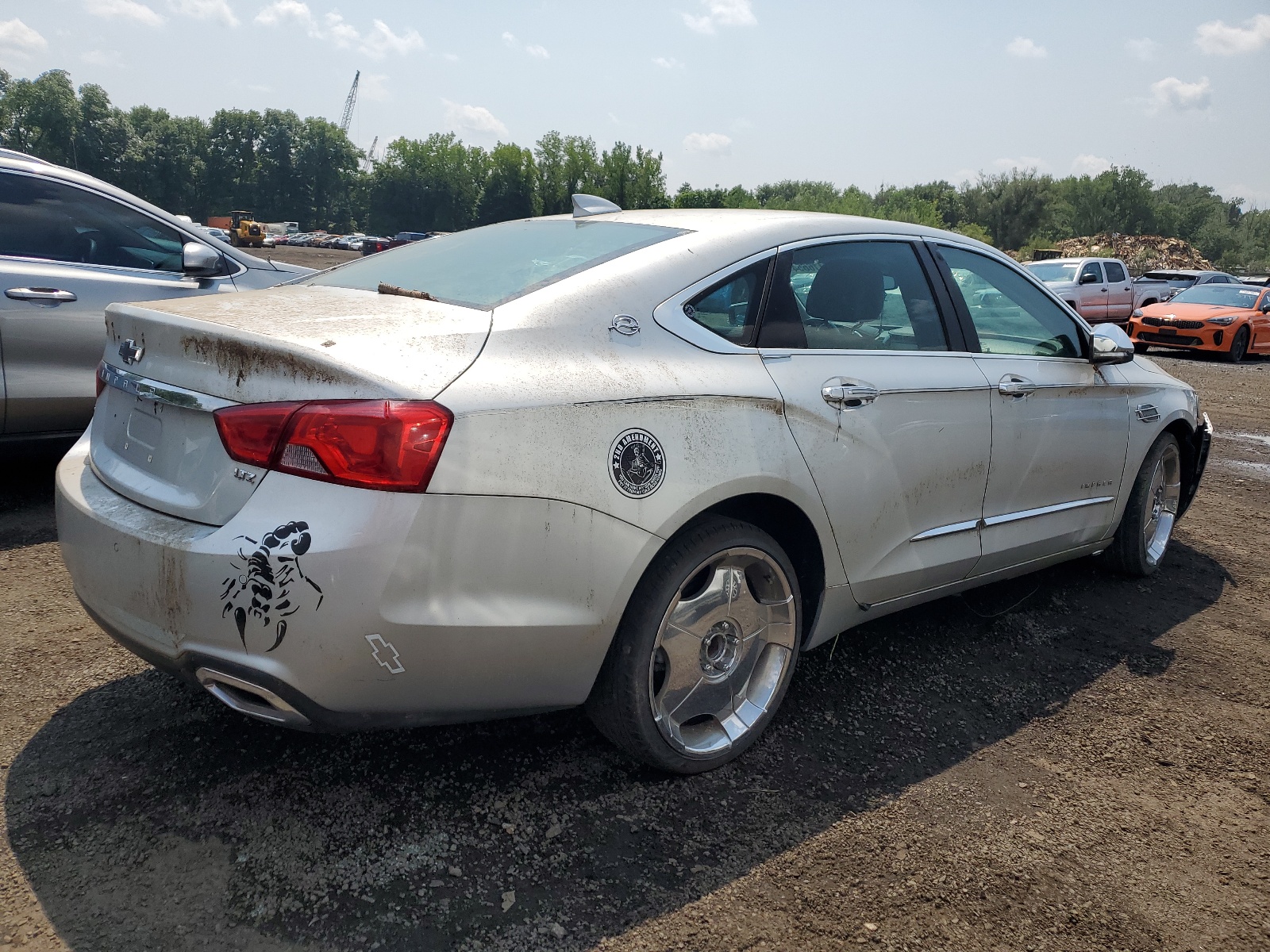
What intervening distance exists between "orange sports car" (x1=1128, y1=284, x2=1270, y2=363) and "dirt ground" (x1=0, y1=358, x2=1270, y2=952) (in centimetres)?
1617

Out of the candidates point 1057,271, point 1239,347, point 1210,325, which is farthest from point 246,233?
point 1239,347

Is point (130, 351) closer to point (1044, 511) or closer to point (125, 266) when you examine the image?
point (125, 266)

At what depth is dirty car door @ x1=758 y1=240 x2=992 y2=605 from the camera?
108 inches

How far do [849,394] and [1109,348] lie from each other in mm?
1834

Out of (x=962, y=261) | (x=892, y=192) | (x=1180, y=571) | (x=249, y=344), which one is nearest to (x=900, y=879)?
(x=249, y=344)

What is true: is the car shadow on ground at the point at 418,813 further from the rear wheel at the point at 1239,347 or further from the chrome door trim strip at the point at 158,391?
the rear wheel at the point at 1239,347

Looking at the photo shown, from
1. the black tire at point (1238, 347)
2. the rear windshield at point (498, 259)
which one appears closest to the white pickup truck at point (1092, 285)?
the black tire at point (1238, 347)

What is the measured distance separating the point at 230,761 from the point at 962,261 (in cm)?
302

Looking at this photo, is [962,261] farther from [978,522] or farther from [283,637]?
[283,637]

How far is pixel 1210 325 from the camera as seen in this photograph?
17078mm

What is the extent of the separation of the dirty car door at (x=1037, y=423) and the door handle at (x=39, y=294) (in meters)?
4.06

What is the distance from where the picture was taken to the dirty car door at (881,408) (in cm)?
275

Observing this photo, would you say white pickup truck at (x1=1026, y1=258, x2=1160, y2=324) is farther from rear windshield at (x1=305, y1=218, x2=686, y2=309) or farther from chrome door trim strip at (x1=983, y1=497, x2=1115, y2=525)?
rear windshield at (x1=305, y1=218, x2=686, y2=309)

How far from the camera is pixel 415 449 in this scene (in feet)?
6.39
